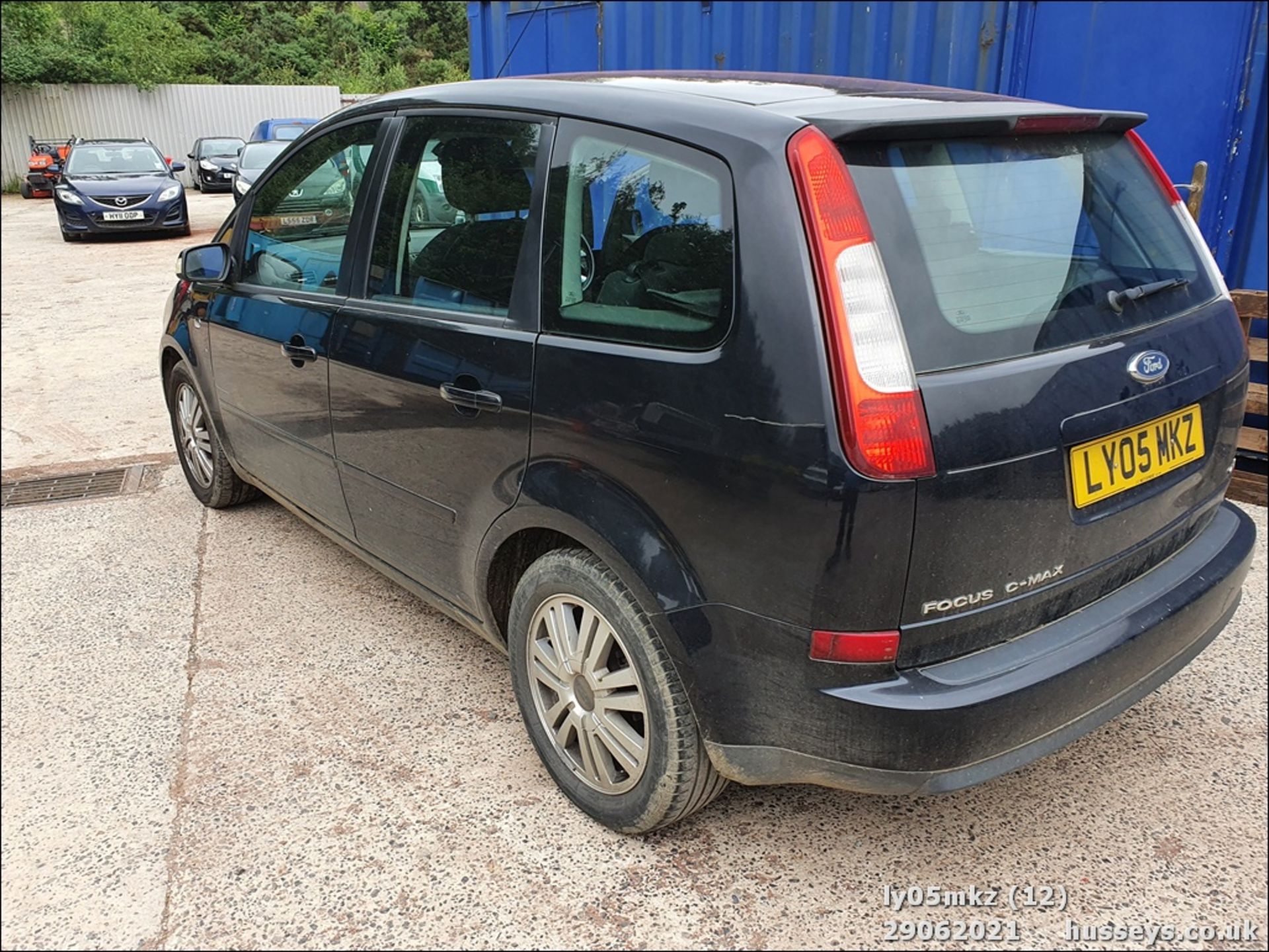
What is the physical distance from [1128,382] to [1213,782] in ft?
4.20

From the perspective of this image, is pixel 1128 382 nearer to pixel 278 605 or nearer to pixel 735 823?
pixel 735 823

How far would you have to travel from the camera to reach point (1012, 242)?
205cm

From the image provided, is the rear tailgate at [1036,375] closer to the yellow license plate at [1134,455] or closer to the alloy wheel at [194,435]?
the yellow license plate at [1134,455]

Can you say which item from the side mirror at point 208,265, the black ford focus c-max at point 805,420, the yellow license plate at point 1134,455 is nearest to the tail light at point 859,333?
the black ford focus c-max at point 805,420

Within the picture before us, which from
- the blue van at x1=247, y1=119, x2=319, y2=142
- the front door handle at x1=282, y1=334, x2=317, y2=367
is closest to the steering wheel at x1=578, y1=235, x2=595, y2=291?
the front door handle at x1=282, y1=334, x2=317, y2=367

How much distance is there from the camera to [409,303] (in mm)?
2770

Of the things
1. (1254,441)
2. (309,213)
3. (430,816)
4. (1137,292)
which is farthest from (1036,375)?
(1254,441)

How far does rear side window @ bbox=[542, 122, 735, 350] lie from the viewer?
6.52 feet

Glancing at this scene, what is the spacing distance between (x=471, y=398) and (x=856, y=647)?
1177mm

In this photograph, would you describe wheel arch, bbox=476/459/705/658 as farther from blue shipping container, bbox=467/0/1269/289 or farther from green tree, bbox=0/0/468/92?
green tree, bbox=0/0/468/92

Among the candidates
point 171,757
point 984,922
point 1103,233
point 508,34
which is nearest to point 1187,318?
point 1103,233

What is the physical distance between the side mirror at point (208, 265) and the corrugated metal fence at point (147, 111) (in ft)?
92.1

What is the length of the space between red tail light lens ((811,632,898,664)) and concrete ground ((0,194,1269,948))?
0.71m

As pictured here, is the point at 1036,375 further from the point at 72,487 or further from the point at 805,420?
the point at 72,487
